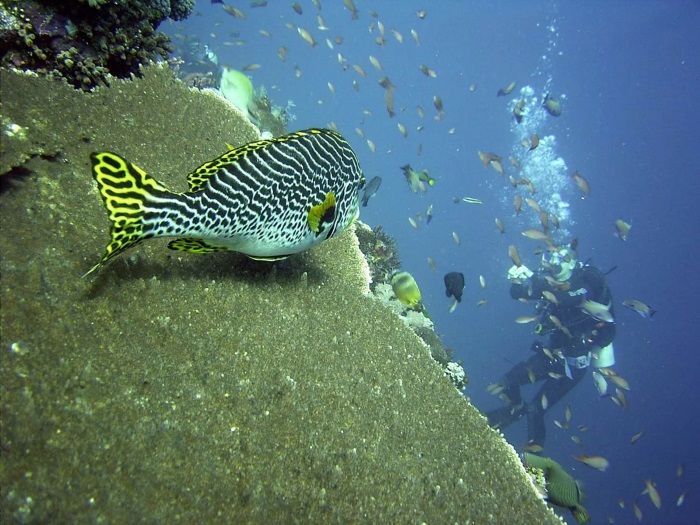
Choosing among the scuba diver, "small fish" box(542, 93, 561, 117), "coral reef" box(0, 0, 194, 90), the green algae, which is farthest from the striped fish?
the scuba diver

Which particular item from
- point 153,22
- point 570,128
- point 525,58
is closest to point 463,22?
point 525,58

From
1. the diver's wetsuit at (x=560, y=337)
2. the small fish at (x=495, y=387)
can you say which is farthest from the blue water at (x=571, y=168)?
the small fish at (x=495, y=387)

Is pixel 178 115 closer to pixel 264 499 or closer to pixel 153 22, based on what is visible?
pixel 153 22

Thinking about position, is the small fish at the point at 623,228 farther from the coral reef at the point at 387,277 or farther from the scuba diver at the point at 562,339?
the coral reef at the point at 387,277

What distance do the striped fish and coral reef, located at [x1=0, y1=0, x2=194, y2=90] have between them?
2.69 metres

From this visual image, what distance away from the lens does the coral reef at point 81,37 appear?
376 cm

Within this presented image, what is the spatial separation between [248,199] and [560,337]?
16.9m

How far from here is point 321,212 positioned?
3.21m

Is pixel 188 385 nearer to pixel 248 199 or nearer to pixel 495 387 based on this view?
pixel 248 199

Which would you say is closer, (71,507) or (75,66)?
(71,507)

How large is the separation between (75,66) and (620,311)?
95615 mm

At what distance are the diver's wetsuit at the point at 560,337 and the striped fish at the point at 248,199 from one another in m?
14.7

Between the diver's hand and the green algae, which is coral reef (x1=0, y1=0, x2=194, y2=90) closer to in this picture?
the green algae

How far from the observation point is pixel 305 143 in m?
3.20
